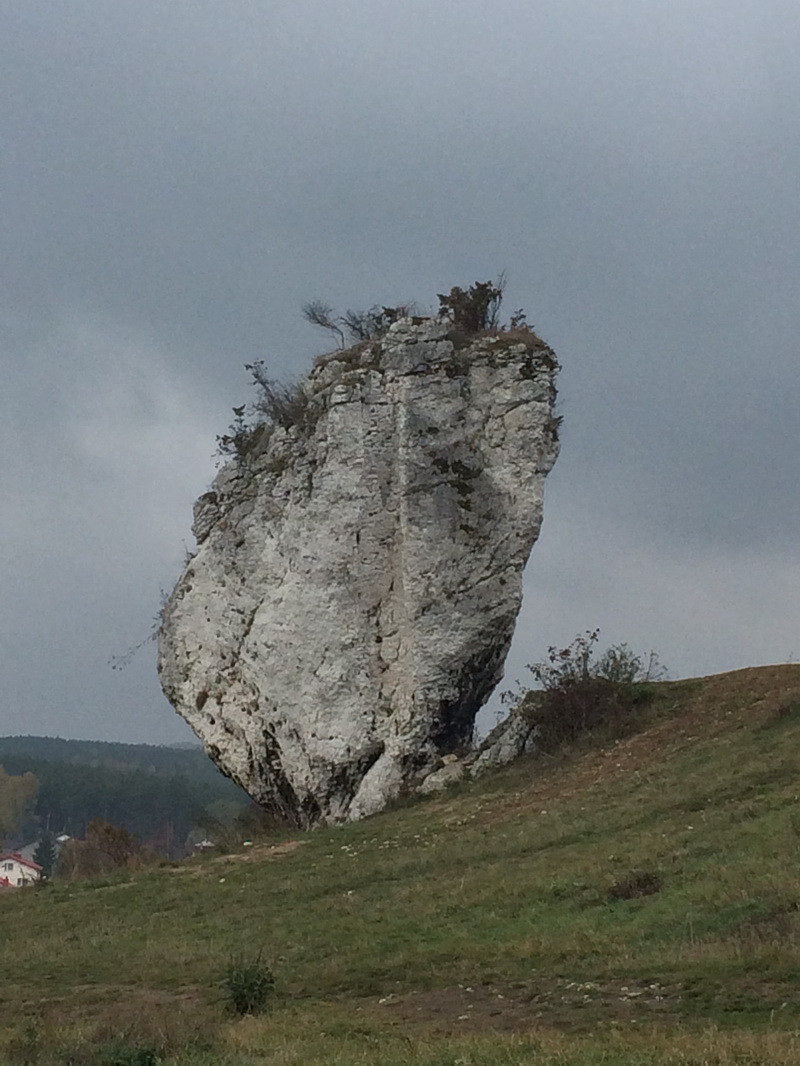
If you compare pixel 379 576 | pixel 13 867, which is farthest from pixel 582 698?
pixel 13 867

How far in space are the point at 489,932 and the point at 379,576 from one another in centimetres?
1684

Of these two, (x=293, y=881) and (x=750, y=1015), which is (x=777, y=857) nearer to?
(x=750, y=1015)

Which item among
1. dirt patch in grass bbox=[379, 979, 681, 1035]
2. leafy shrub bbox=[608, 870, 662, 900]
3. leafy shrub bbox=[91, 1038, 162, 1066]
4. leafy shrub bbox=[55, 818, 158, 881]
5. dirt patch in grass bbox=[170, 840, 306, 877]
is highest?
leafy shrub bbox=[55, 818, 158, 881]

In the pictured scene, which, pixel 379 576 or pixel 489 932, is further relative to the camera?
pixel 379 576

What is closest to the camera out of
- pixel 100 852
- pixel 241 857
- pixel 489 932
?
pixel 489 932

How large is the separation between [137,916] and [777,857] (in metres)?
10.6

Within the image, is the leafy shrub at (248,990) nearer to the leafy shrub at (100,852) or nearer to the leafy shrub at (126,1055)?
the leafy shrub at (126,1055)

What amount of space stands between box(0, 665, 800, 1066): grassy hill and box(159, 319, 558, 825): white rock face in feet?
14.0

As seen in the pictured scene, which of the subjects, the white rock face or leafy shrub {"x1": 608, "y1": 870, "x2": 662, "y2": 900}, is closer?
leafy shrub {"x1": 608, "y1": 870, "x2": 662, "y2": 900}

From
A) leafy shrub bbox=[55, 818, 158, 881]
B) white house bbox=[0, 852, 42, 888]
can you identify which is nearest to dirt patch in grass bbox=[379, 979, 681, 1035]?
leafy shrub bbox=[55, 818, 158, 881]

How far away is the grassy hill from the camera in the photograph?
27.8 feet

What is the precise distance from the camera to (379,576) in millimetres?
29172

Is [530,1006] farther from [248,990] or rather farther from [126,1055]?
[126,1055]

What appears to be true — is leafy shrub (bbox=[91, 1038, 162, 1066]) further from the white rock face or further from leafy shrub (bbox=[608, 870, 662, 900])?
the white rock face
